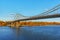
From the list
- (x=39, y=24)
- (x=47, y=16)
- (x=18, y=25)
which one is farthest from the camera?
(x=39, y=24)

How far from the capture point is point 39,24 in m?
74.5

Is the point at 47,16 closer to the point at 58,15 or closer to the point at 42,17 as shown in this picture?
the point at 42,17

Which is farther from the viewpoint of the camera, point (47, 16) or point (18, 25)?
point (18, 25)

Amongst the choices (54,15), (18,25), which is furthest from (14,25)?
(54,15)

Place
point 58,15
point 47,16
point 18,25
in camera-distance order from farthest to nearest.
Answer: point 18,25 → point 47,16 → point 58,15

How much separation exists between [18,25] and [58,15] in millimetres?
28885

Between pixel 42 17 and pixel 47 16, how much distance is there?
4.63 feet

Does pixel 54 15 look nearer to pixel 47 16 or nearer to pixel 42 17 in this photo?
pixel 47 16

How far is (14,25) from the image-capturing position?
47.4 metres

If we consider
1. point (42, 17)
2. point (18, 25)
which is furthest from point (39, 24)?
point (42, 17)

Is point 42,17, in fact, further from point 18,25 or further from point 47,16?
point 18,25

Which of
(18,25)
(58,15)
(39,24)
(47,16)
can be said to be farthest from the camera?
(39,24)

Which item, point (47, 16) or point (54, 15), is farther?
point (47, 16)

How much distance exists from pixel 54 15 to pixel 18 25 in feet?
91.8
